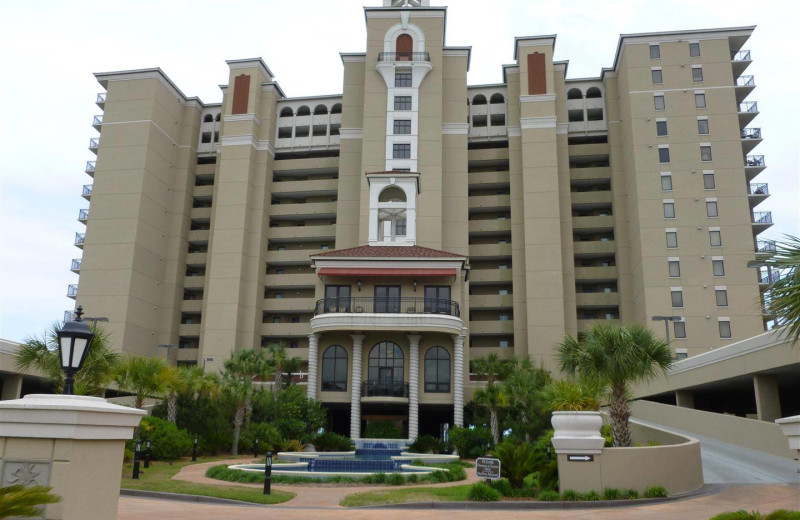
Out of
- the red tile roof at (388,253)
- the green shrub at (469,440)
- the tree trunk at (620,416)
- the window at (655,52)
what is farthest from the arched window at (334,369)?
the window at (655,52)

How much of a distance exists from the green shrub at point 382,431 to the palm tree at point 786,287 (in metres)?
33.0

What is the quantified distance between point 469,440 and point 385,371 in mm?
8900

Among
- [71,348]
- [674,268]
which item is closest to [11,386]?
[71,348]

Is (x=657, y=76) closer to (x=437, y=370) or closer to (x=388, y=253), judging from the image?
(x=388, y=253)

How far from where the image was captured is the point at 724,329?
60.1 meters

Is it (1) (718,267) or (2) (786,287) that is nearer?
(2) (786,287)

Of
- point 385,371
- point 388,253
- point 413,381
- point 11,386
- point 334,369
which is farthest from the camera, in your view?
point 388,253

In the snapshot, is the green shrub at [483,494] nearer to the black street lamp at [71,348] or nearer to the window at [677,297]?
the black street lamp at [71,348]

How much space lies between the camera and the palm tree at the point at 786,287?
40.1 ft

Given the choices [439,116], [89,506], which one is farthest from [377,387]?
[89,506]

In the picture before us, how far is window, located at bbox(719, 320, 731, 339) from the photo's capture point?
59781 millimetres

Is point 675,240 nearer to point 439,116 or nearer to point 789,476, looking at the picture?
point 439,116

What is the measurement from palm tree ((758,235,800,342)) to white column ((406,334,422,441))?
107ft

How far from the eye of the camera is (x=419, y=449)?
39688 millimetres
